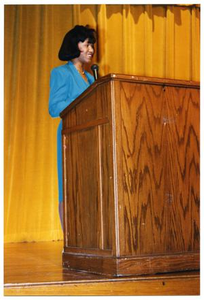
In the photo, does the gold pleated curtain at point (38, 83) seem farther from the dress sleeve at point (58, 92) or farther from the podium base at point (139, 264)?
the podium base at point (139, 264)

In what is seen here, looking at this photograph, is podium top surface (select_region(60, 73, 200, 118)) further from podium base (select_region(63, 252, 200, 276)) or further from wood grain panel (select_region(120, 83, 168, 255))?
podium base (select_region(63, 252, 200, 276))

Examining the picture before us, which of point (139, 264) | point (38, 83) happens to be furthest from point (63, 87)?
point (38, 83)

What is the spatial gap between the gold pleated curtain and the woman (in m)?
1.77

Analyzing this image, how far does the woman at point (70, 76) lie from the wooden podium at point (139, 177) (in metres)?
0.49

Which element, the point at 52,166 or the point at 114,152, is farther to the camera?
the point at 52,166

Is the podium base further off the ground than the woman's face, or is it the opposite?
the woman's face

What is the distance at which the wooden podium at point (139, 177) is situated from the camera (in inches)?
77.7

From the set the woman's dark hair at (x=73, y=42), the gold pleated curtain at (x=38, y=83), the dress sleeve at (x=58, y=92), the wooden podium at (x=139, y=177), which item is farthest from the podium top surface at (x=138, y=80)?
the gold pleated curtain at (x=38, y=83)

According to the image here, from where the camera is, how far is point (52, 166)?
4.62 metres

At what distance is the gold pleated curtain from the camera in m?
4.52

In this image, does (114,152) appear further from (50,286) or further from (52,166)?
(52,166)

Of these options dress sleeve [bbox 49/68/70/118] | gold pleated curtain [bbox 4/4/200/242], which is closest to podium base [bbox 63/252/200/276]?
dress sleeve [bbox 49/68/70/118]

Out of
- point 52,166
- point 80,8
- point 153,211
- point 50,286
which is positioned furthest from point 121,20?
point 50,286

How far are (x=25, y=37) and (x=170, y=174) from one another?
9.69ft
